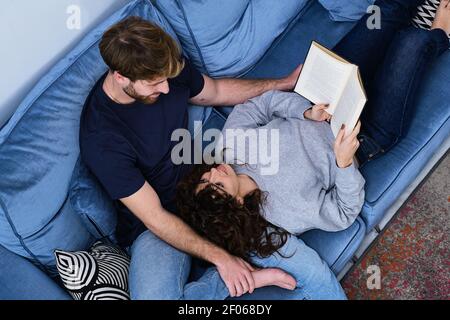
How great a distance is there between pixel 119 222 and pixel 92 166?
0.78 ft

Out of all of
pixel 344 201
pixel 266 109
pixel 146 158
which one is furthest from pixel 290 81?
pixel 146 158

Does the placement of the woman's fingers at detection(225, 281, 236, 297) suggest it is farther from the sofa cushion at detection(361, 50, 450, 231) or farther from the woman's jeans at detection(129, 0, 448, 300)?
the sofa cushion at detection(361, 50, 450, 231)

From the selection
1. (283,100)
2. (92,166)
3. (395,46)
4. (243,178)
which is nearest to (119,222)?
(92,166)

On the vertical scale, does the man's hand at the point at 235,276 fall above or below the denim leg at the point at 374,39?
below

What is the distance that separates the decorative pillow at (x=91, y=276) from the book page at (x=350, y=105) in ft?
2.36

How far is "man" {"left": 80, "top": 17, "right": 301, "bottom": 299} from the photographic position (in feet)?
4.00

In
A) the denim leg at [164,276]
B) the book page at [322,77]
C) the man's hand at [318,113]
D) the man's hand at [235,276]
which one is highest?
the book page at [322,77]

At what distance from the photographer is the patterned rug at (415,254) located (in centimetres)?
173

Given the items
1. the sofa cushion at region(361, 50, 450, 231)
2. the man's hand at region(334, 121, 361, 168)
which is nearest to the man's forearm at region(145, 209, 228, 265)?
the man's hand at region(334, 121, 361, 168)

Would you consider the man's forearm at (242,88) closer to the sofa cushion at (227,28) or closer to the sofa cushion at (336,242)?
the sofa cushion at (227,28)

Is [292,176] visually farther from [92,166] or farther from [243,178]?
[92,166]

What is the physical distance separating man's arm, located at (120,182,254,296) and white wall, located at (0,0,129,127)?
1.40 feet

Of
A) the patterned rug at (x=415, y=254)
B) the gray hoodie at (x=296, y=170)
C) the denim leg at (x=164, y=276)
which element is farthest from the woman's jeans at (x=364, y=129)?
the patterned rug at (x=415, y=254)

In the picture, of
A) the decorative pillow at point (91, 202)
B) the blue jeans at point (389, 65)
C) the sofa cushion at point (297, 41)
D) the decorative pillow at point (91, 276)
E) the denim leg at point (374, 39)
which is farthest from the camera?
the sofa cushion at point (297, 41)
